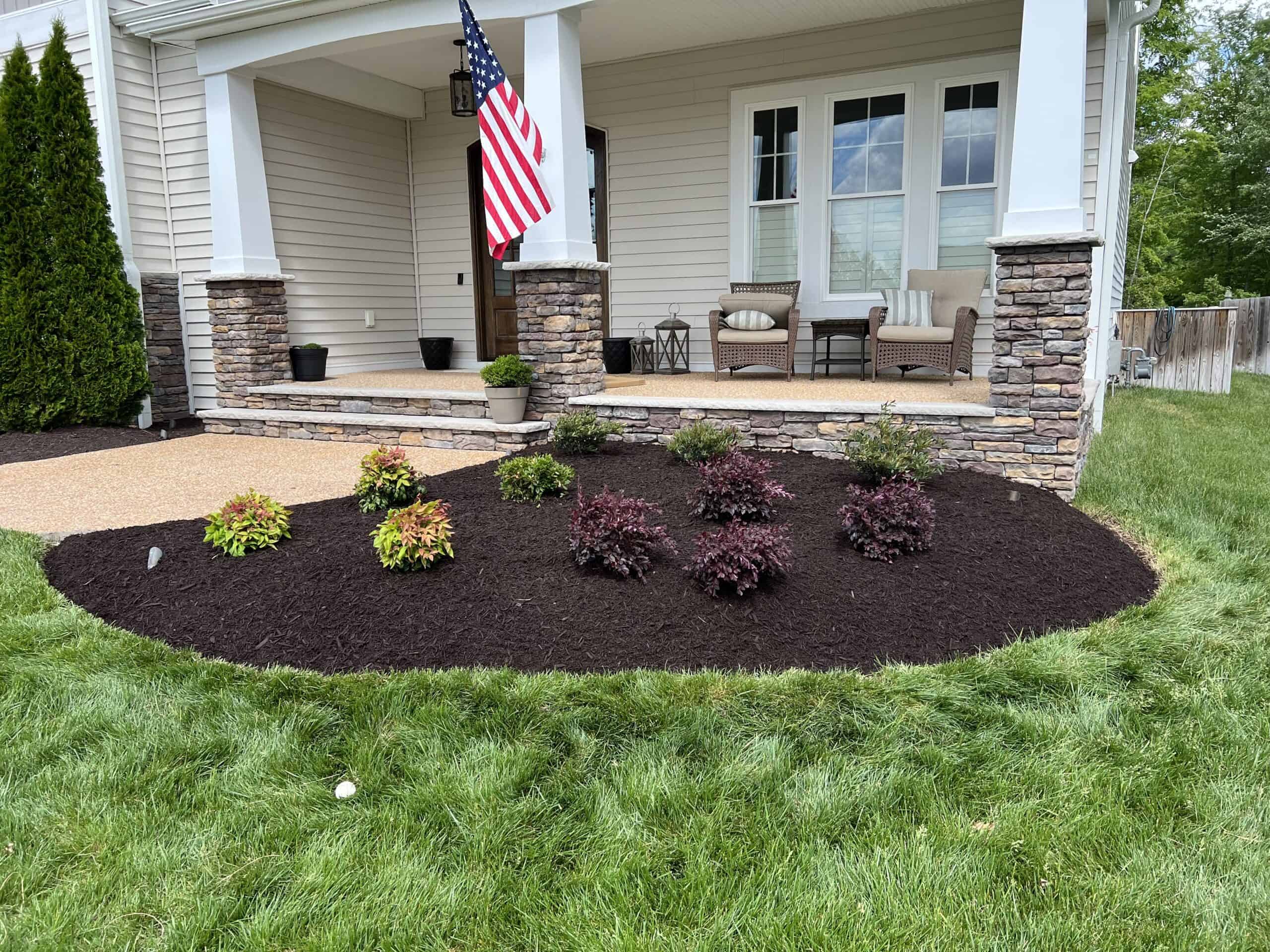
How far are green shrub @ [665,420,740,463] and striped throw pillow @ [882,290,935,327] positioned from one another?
240 centimetres

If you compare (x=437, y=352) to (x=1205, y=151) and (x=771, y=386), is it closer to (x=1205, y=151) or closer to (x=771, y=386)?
(x=771, y=386)

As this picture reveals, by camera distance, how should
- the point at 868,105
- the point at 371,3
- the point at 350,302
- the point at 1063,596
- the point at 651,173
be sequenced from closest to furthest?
the point at 1063,596, the point at 371,3, the point at 868,105, the point at 651,173, the point at 350,302

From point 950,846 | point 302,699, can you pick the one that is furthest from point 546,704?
point 950,846

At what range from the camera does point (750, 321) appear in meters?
7.14

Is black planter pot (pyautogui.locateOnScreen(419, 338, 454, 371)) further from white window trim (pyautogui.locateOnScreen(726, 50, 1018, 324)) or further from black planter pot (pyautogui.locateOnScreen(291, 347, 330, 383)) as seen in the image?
white window trim (pyautogui.locateOnScreen(726, 50, 1018, 324))

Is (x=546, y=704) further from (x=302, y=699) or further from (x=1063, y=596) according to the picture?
(x=1063, y=596)

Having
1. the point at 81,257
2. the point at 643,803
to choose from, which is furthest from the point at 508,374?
the point at 643,803

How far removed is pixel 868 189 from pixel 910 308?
1.28 m

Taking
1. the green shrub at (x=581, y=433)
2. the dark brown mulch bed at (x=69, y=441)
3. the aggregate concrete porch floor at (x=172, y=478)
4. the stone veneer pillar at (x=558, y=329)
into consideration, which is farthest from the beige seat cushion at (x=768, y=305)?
the dark brown mulch bed at (x=69, y=441)

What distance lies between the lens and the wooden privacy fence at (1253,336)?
1304 centimetres

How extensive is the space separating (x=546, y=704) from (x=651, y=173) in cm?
655

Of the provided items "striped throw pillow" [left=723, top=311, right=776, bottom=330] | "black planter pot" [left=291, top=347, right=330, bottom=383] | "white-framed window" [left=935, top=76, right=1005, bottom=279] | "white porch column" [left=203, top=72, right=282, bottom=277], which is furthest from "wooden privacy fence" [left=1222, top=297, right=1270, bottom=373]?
"white porch column" [left=203, top=72, right=282, bottom=277]

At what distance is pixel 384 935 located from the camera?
1708mm

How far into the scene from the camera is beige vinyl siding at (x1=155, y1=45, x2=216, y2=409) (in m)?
7.80
